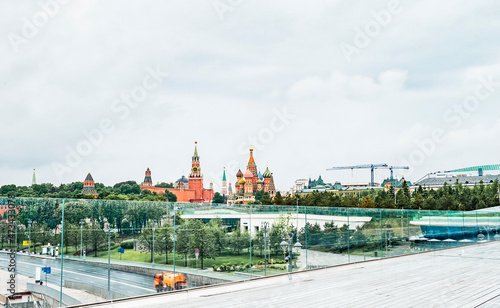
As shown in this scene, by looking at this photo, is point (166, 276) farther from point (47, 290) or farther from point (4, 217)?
point (4, 217)

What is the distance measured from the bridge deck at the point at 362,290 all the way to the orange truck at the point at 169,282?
0.21m

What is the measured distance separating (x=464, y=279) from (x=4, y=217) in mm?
11704

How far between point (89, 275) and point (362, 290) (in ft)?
21.0

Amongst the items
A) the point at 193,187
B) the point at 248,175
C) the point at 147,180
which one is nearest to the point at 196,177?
the point at 193,187

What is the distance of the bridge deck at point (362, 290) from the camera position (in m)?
9.02

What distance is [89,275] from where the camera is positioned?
8383mm

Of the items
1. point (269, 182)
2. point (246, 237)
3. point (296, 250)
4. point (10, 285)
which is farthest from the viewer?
point (269, 182)

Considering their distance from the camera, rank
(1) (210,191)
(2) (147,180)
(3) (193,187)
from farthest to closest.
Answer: (1) (210,191) → (2) (147,180) → (3) (193,187)

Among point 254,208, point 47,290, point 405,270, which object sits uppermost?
point 254,208

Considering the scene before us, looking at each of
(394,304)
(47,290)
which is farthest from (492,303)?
(47,290)

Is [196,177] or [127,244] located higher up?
[196,177]

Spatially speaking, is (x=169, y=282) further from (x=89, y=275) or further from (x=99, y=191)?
(x=99, y=191)

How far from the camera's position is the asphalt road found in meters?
7.73

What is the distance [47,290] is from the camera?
7805mm
